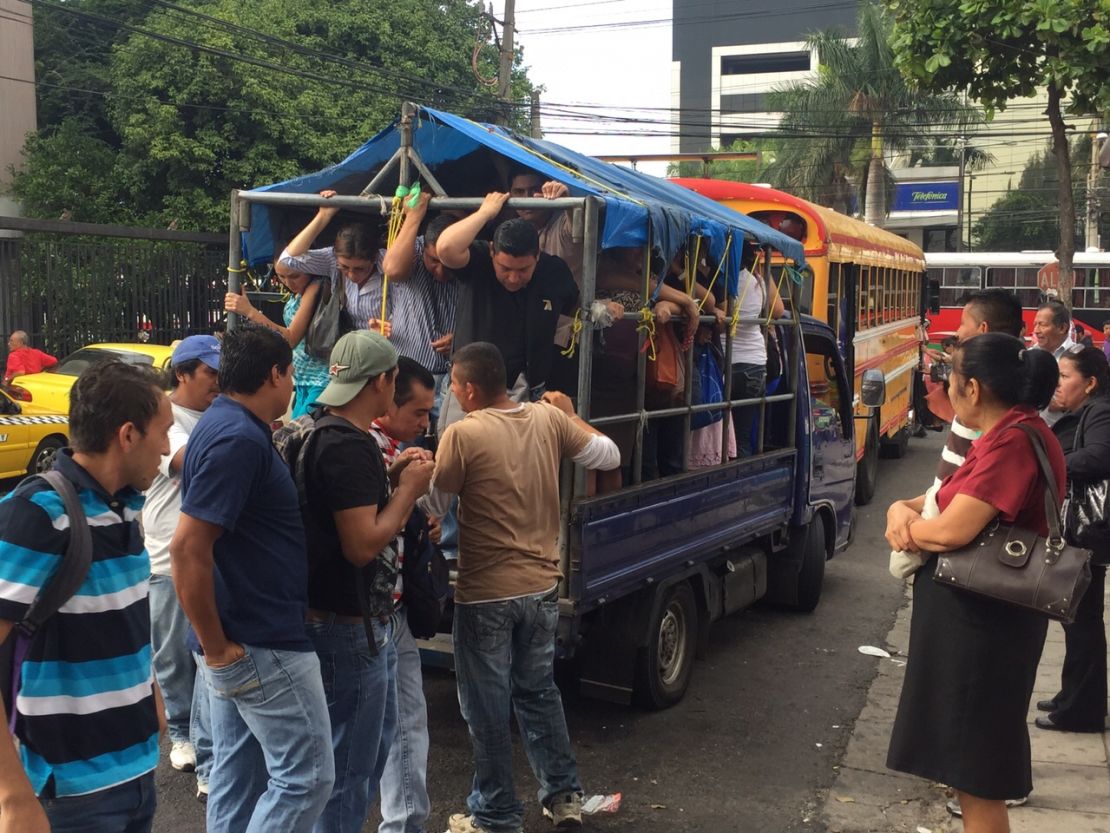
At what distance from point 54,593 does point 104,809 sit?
54 centimetres

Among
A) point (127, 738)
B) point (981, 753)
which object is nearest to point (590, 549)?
point (981, 753)

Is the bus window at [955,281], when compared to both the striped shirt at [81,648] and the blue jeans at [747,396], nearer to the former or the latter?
the blue jeans at [747,396]

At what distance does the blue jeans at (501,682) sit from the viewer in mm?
3998

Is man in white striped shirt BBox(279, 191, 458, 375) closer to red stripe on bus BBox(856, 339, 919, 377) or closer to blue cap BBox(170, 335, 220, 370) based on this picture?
blue cap BBox(170, 335, 220, 370)

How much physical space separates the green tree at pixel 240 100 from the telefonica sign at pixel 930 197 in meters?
29.4

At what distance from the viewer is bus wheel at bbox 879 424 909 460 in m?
15.1

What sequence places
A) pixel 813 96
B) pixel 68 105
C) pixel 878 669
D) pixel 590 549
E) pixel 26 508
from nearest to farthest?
1. pixel 26 508
2. pixel 590 549
3. pixel 878 669
4. pixel 68 105
5. pixel 813 96

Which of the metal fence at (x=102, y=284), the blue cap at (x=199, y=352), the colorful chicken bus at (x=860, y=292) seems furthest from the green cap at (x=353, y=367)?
the metal fence at (x=102, y=284)

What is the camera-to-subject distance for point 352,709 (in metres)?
3.32

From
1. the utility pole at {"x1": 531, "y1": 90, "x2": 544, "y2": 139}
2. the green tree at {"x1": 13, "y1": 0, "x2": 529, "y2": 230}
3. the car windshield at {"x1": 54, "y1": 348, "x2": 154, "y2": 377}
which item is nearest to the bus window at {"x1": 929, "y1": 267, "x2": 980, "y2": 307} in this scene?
the utility pole at {"x1": 531, "y1": 90, "x2": 544, "y2": 139}

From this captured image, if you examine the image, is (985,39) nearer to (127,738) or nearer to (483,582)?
(483,582)

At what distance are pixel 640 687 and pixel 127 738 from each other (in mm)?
3357

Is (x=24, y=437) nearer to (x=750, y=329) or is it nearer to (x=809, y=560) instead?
(x=809, y=560)

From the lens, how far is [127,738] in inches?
100.0
